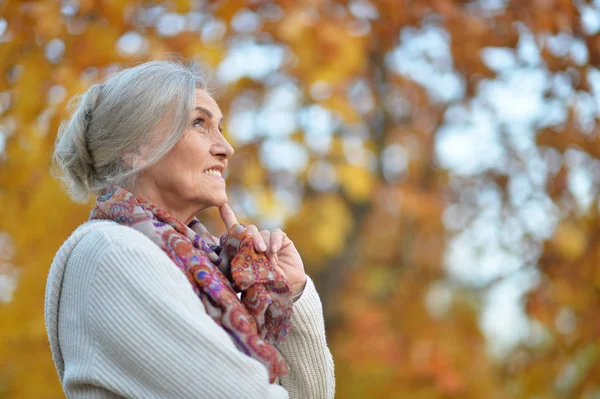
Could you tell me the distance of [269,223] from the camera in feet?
18.7

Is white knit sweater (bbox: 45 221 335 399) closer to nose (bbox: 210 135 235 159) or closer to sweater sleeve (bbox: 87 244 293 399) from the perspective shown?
sweater sleeve (bbox: 87 244 293 399)

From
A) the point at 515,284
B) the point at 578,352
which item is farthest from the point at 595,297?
the point at 515,284

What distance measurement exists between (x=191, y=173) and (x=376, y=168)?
5.30 meters

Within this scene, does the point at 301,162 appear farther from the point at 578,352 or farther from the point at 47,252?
the point at 578,352

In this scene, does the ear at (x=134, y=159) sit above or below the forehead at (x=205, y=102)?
below

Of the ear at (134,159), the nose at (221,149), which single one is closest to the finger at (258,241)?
the nose at (221,149)

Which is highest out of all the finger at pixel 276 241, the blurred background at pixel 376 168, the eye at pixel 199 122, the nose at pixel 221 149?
the eye at pixel 199 122

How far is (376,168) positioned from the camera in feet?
23.8

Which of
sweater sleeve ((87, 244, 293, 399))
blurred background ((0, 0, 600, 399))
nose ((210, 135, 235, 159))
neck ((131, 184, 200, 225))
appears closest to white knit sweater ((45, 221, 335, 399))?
sweater sleeve ((87, 244, 293, 399))

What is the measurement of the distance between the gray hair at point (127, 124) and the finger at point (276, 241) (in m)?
0.34

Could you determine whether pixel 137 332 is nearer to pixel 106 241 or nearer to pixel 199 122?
pixel 106 241

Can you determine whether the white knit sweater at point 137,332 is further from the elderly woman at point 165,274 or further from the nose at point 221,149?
the nose at point 221,149

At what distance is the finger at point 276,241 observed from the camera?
6.64ft

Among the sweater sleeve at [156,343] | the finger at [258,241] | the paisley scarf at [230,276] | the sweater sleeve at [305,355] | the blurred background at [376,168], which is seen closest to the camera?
the sweater sleeve at [156,343]
